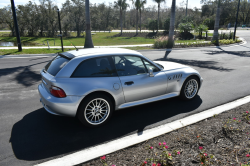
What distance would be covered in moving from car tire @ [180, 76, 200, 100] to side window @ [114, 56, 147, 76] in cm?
137

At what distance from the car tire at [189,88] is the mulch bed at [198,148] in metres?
1.31

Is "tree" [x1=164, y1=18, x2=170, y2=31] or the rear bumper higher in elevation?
"tree" [x1=164, y1=18, x2=170, y2=31]

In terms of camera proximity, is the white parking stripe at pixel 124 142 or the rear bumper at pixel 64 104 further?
the rear bumper at pixel 64 104

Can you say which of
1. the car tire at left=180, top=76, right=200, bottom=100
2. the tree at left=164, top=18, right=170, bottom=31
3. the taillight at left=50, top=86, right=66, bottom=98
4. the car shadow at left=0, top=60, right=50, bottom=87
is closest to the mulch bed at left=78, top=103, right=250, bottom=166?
the car tire at left=180, top=76, right=200, bottom=100

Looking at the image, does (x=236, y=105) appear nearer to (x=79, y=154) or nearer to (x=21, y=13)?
(x=79, y=154)

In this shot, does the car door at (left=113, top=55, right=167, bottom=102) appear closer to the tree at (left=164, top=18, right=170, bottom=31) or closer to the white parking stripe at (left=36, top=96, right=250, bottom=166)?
the white parking stripe at (left=36, top=96, right=250, bottom=166)

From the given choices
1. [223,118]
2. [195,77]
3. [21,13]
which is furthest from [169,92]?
[21,13]

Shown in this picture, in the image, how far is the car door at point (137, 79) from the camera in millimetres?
4488

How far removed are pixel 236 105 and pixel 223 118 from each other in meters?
1.13

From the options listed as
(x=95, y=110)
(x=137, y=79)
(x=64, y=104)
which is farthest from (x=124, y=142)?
(x=137, y=79)

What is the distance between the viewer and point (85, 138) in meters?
3.91

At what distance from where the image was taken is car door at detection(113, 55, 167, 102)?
449 centimetres

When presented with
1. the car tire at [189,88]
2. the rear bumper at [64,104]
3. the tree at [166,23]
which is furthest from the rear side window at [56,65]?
the tree at [166,23]

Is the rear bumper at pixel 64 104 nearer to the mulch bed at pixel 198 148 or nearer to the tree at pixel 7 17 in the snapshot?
the mulch bed at pixel 198 148
